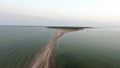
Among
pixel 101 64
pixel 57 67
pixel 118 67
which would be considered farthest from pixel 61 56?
pixel 118 67

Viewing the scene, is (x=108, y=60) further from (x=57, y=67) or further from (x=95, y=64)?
(x=57, y=67)

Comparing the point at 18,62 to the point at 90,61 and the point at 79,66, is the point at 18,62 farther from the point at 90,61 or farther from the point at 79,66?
the point at 90,61

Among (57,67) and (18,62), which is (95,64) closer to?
(57,67)

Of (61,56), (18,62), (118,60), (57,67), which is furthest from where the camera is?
(61,56)

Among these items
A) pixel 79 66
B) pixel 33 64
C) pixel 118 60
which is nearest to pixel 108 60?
pixel 118 60

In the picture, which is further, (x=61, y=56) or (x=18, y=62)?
(x=61, y=56)

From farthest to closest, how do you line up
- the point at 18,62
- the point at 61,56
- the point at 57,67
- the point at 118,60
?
the point at 61,56 < the point at 118,60 < the point at 18,62 < the point at 57,67

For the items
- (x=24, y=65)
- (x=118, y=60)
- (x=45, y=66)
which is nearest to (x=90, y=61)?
(x=118, y=60)

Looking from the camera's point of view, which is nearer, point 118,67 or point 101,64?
point 118,67
